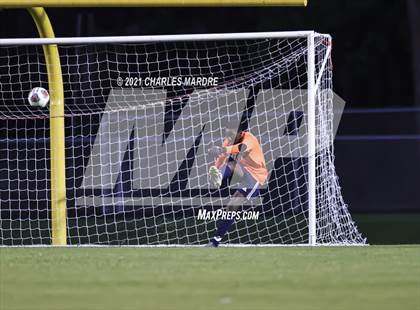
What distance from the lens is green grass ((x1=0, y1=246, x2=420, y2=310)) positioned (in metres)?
8.87

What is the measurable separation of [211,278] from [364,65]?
68.8 feet

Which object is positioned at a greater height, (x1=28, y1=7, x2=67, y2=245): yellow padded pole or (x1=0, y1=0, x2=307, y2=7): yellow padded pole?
(x1=0, y1=0, x2=307, y2=7): yellow padded pole

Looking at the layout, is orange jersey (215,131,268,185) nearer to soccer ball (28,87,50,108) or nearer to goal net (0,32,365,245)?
goal net (0,32,365,245)

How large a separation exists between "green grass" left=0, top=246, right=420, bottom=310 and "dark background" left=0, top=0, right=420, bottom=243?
4973mm

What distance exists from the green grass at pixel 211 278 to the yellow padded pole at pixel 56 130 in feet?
5.38

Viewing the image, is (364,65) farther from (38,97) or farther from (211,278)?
(211,278)

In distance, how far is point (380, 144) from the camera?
65.9 feet

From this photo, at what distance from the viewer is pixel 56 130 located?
550 inches

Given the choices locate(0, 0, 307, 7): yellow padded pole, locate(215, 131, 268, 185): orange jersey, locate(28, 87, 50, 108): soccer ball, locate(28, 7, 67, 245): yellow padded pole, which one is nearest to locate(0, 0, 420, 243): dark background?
locate(215, 131, 268, 185): orange jersey

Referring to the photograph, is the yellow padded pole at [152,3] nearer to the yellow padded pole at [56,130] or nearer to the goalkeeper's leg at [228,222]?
the yellow padded pole at [56,130]

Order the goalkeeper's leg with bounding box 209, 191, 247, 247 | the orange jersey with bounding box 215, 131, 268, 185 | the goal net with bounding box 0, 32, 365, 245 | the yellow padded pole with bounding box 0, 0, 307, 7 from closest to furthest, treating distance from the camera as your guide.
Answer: the yellow padded pole with bounding box 0, 0, 307, 7
the goalkeeper's leg with bounding box 209, 191, 247, 247
the orange jersey with bounding box 215, 131, 268, 185
the goal net with bounding box 0, 32, 365, 245

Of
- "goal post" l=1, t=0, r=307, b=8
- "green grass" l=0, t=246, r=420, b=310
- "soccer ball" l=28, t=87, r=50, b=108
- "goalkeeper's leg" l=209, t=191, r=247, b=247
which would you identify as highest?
"goal post" l=1, t=0, r=307, b=8

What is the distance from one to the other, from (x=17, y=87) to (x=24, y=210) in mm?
6201

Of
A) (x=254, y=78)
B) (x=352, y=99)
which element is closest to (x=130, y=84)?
(x=254, y=78)
